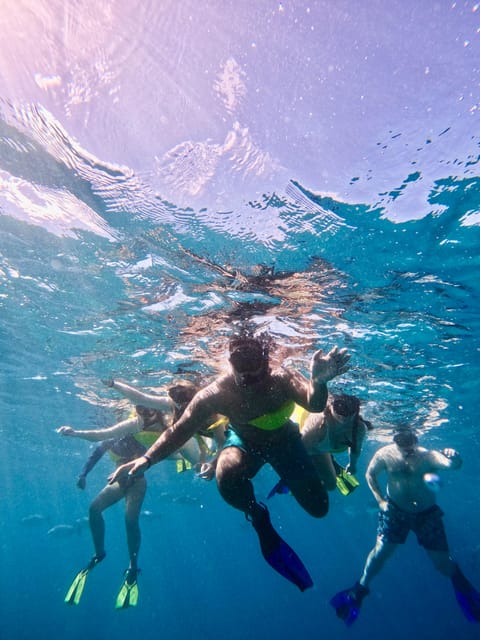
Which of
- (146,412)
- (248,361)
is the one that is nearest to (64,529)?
(146,412)

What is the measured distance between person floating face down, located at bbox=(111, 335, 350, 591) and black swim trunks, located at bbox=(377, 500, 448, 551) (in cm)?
652

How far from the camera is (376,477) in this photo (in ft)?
38.2

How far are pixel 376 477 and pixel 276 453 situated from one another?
752 cm

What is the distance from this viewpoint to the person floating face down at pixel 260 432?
461 centimetres

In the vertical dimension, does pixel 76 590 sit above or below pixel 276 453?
below

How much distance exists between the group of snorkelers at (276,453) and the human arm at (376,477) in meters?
0.03

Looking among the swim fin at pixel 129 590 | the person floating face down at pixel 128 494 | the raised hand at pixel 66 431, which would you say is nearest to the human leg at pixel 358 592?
the person floating face down at pixel 128 494

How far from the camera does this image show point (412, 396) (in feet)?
54.6

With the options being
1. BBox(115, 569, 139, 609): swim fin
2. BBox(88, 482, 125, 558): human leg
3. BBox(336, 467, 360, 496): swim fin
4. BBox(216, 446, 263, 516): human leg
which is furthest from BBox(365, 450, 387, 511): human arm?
BBox(216, 446, 263, 516): human leg

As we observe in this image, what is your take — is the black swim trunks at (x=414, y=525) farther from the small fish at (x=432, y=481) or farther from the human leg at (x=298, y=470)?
the human leg at (x=298, y=470)

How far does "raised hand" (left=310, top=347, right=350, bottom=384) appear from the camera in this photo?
14.5 ft

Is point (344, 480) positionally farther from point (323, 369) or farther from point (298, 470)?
point (323, 369)

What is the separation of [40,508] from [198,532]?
5024cm

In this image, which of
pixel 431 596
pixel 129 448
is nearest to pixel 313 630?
pixel 431 596
